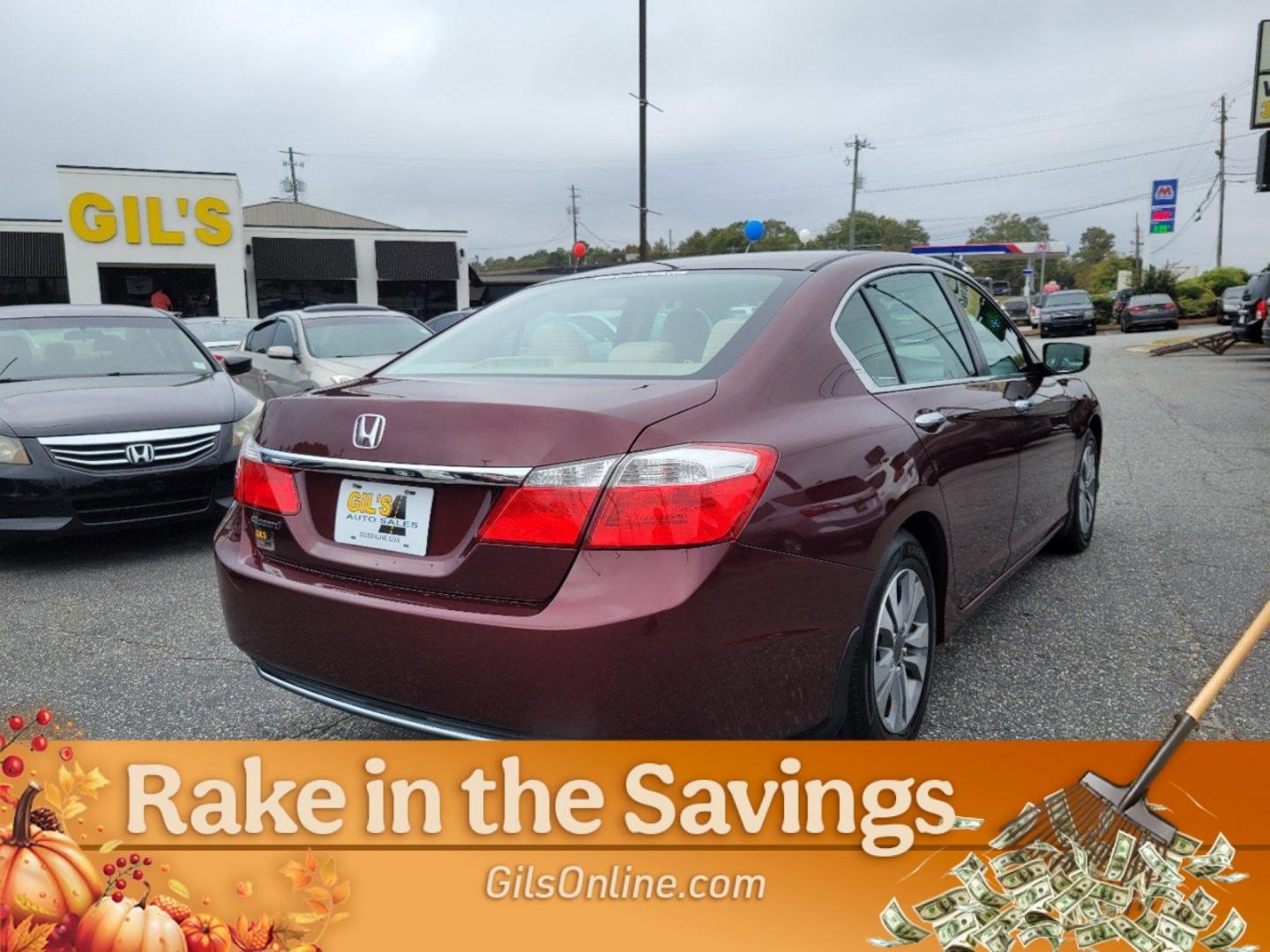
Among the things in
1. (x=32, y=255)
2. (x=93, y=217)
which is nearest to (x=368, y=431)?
(x=93, y=217)

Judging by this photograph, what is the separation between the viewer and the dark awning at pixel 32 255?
29.0 m

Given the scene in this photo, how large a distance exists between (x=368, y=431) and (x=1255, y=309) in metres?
20.1

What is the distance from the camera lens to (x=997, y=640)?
371 centimetres

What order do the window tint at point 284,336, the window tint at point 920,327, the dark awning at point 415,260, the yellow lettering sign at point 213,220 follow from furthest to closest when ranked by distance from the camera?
the dark awning at point 415,260 < the yellow lettering sign at point 213,220 < the window tint at point 284,336 < the window tint at point 920,327

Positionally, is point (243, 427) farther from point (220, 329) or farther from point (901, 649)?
point (220, 329)

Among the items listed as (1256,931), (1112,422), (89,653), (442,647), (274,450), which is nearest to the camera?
(1256,931)

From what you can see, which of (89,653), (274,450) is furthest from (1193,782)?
(89,653)

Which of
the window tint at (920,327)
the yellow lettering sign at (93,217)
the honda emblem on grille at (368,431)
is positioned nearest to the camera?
the honda emblem on grille at (368,431)

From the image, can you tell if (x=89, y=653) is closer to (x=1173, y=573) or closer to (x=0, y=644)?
(x=0, y=644)

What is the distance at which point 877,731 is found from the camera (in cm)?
252

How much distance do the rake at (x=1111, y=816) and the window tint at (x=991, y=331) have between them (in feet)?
6.26

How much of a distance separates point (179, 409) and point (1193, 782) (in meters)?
5.11

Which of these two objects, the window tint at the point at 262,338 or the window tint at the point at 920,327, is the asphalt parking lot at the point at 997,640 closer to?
the window tint at the point at 920,327

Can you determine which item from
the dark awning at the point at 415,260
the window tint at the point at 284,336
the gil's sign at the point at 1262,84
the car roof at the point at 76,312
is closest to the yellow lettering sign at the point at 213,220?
the dark awning at the point at 415,260
